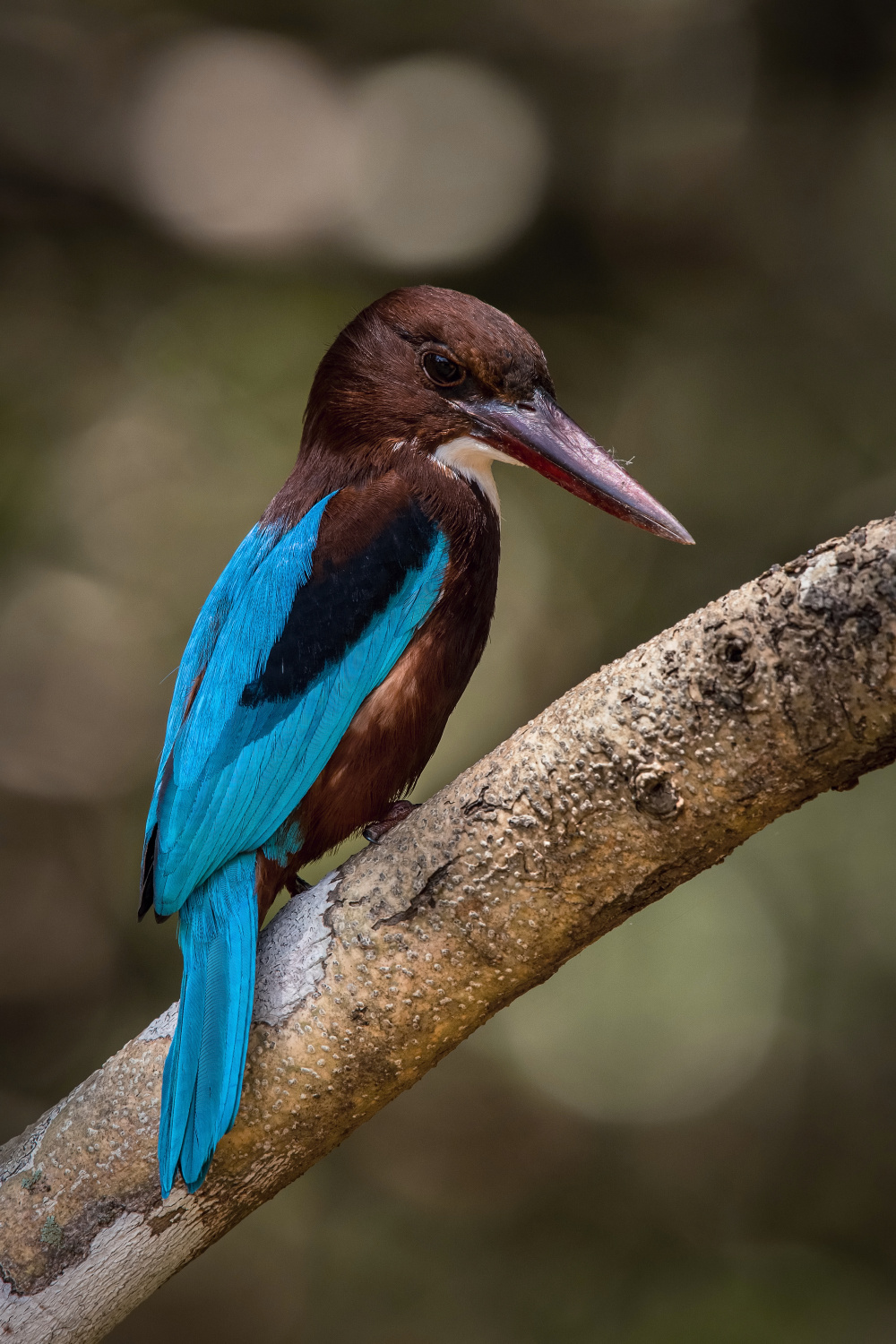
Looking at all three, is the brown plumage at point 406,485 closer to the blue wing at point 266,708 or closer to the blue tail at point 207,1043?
the blue wing at point 266,708

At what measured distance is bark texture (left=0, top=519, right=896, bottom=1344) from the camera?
971 mm

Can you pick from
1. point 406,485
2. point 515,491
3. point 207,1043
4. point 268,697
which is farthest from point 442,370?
point 515,491

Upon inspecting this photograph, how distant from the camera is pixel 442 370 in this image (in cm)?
168

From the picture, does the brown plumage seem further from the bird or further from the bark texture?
the bark texture

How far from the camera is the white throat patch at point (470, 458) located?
1659 millimetres

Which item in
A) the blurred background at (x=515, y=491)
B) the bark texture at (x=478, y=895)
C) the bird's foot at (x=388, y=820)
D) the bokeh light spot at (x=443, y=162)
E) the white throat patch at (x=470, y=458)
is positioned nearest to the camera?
the bark texture at (x=478, y=895)

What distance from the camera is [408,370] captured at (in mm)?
1693

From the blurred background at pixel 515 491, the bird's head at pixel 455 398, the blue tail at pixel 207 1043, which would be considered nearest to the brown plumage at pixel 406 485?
the bird's head at pixel 455 398

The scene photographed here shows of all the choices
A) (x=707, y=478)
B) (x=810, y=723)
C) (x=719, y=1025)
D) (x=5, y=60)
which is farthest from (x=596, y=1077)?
(x=5, y=60)

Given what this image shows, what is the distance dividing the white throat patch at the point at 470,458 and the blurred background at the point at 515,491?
126 cm

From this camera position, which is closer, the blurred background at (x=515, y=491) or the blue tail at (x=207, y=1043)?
the blue tail at (x=207, y=1043)

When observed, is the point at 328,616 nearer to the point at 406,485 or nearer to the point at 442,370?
the point at 406,485

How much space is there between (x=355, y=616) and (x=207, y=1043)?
0.55m

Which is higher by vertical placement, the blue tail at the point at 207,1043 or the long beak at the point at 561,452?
the long beak at the point at 561,452
